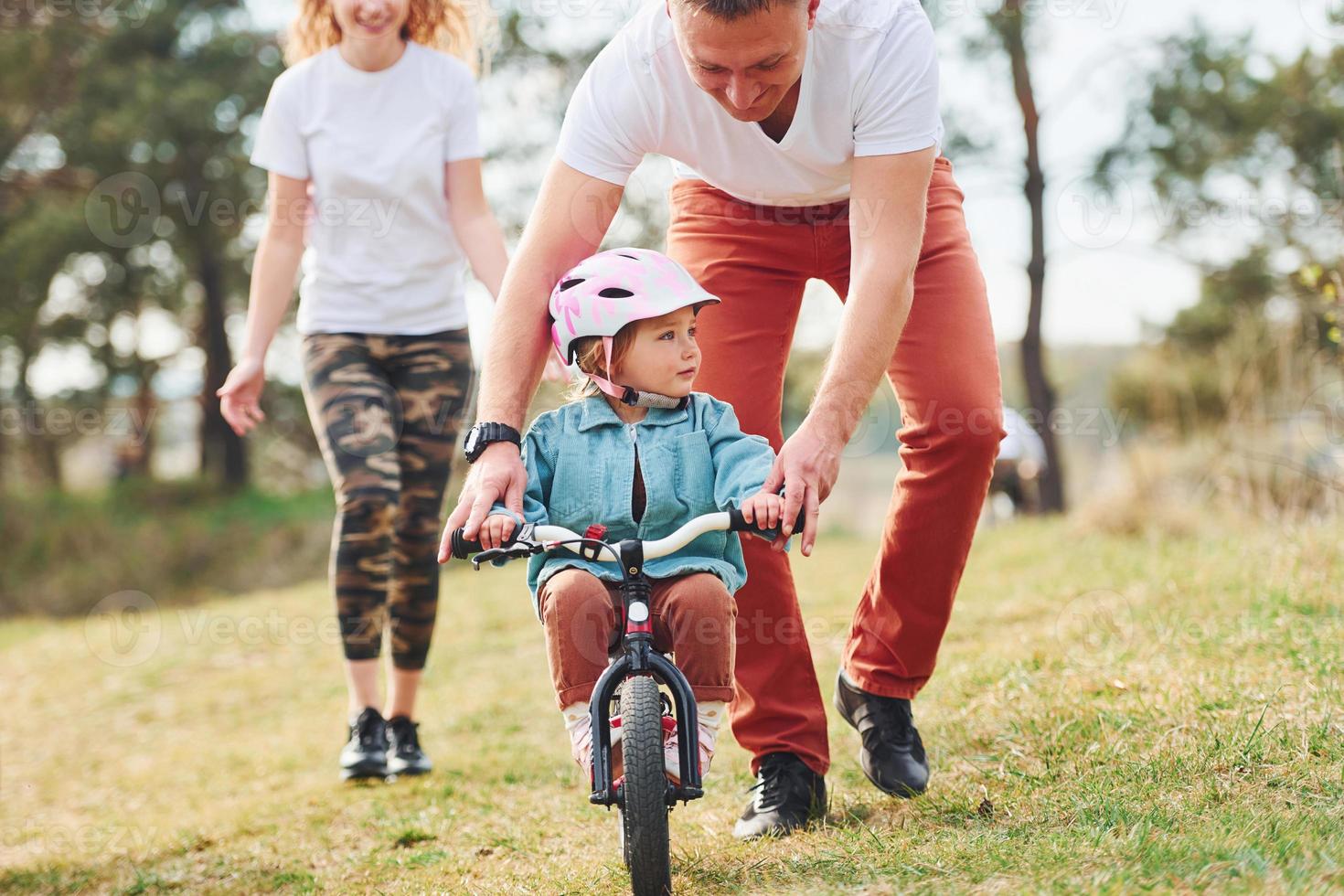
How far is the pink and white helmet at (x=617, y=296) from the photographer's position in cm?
271

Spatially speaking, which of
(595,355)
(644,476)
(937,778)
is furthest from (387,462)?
(937,778)

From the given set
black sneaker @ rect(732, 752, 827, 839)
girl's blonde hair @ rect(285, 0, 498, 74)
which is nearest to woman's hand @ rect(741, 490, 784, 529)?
black sneaker @ rect(732, 752, 827, 839)

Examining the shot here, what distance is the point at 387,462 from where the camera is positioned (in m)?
4.16

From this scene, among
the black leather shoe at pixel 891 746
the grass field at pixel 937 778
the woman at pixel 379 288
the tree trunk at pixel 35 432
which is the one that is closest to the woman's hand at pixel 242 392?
the woman at pixel 379 288

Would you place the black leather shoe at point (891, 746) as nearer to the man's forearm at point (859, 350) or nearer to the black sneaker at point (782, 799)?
the black sneaker at point (782, 799)

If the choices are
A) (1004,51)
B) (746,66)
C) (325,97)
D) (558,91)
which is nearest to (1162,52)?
(1004,51)

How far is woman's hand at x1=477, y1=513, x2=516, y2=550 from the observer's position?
242 cm

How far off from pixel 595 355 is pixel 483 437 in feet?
1.10

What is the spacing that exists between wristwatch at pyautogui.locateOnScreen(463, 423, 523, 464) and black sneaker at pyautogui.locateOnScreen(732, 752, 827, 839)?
3.54 ft

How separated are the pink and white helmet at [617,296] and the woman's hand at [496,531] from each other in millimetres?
475

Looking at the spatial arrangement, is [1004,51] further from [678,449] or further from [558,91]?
[678,449]

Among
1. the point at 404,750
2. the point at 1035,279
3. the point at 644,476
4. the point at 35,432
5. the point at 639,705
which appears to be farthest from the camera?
the point at 35,432

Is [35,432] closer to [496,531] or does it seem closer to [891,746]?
[891,746]

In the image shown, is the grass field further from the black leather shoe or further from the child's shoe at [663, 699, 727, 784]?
the child's shoe at [663, 699, 727, 784]
